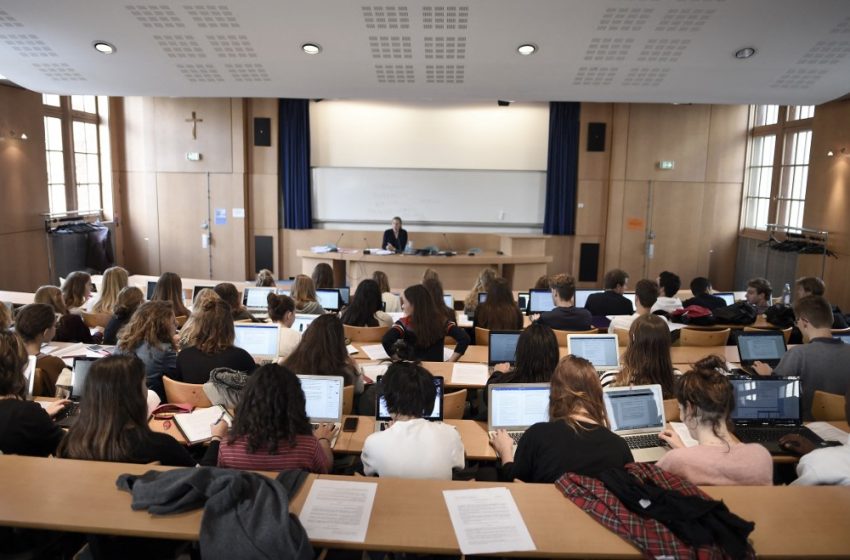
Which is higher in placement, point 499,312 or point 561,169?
point 561,169

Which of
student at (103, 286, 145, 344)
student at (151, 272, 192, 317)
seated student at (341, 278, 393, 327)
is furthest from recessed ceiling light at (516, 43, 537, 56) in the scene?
student at (103, 286, 145, 344)

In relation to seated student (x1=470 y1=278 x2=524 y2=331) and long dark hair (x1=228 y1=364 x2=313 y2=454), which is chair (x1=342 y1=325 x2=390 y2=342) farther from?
long dark hair (x1=228 y1=364 x2=313 y2=454)

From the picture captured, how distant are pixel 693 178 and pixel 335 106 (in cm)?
675

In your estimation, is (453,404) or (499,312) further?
(499,312)

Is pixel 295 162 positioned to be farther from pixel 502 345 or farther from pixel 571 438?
pixel 571 438

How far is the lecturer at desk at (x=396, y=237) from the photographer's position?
1061 centimetres

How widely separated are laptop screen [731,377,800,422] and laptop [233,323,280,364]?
2971 millimetres

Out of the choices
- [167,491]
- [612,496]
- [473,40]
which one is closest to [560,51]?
[473,40]

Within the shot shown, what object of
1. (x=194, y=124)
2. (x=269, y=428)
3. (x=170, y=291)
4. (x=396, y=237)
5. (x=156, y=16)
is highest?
(x=156, y=16)

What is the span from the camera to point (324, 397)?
329 centimetres

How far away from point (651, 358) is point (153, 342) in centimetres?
292

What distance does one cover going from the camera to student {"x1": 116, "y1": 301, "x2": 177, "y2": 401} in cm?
379

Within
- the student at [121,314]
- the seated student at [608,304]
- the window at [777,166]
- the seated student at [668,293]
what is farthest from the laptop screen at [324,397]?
the window at [777,166]

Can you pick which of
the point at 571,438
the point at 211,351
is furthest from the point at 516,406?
the point at 211,351
